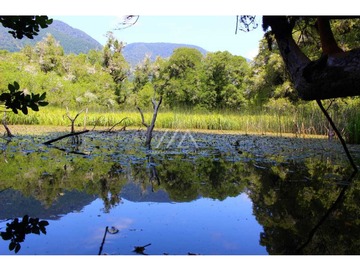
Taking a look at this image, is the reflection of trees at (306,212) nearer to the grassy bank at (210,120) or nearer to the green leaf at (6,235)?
the green leaf at (6,235)

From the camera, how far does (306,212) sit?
2482 millimetres

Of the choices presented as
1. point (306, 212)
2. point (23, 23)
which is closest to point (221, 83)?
point (306, 212)

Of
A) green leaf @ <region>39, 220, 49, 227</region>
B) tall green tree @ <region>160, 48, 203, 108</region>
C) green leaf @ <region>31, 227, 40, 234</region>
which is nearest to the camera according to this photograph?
green leaf @ <region>31, 227, 40, 234</region>

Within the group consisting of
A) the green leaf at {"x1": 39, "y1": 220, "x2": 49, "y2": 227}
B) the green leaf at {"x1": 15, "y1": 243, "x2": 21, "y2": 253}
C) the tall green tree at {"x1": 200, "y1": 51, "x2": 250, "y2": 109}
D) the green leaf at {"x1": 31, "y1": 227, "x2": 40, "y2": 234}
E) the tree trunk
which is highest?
the tall green tree at {"x1": 200, "y1": 51, "x2": 250, "y2": 109}

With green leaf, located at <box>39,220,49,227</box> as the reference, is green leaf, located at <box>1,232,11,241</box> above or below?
above

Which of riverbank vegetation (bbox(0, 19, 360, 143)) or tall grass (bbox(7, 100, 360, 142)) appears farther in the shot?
riverbank vegetation (bbox(0, 19, 360, 143))

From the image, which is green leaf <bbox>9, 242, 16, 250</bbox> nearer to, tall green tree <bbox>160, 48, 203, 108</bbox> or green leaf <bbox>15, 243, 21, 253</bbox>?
green leaf <bbox>15, 243, 21, 253</bbox>

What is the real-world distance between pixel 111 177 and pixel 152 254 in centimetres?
192

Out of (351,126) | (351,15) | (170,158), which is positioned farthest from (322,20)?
(351,126)

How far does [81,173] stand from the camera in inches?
143

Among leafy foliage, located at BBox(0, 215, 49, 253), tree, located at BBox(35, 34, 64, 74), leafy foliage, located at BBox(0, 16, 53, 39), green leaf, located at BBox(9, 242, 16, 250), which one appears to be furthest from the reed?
tree, located at BBox(35, 34, 64, 74)

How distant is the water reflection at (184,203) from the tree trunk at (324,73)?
2.49 feet

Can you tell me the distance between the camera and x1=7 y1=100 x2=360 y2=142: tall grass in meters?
10.3

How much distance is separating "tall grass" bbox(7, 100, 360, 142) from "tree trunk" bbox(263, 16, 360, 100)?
7.87 metres
